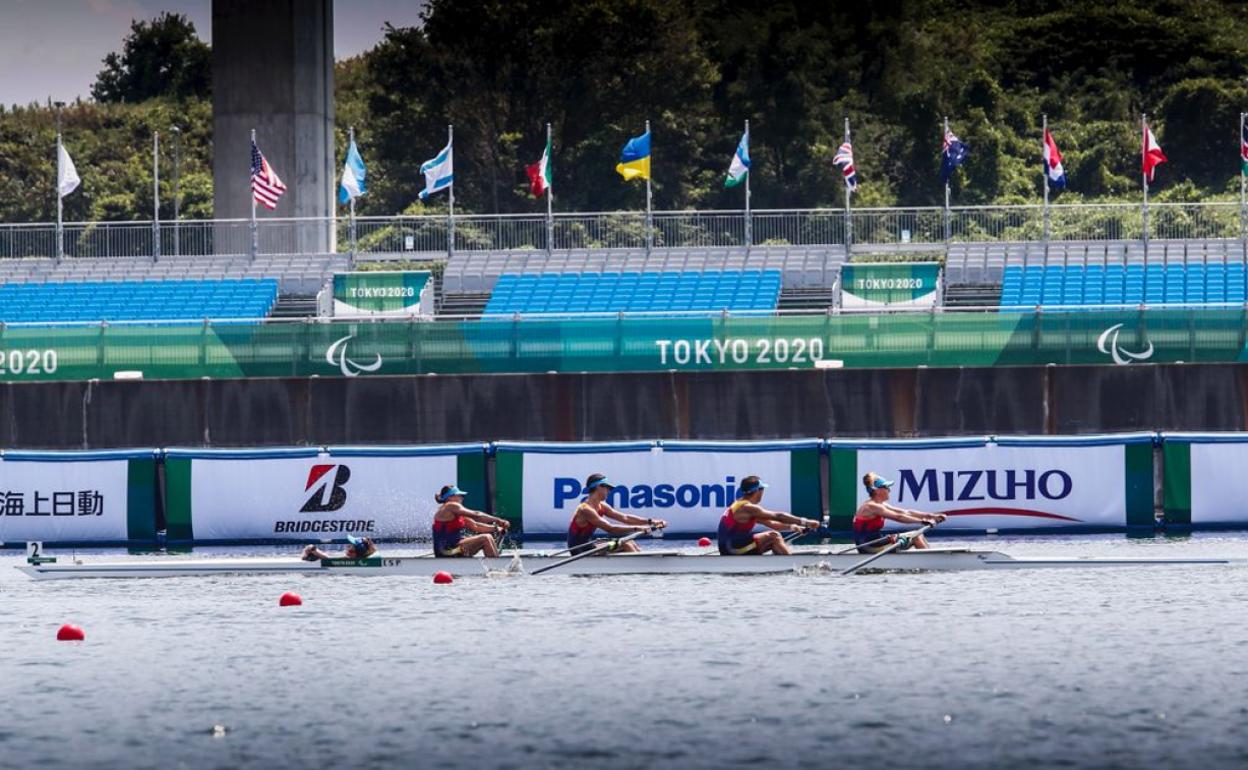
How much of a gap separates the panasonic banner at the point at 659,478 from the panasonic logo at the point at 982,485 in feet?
5.56

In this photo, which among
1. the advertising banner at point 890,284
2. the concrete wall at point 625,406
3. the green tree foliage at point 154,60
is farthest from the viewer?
the green tree foliage at point 154,60

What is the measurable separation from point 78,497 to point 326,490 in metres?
4.22

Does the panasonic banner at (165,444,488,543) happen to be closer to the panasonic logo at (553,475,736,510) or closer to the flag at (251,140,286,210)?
the panasonic logo at (553,475,736,510)

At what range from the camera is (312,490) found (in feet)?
113

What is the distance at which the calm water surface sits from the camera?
19.3 meters

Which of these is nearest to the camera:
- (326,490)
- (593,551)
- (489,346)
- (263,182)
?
(593,551)

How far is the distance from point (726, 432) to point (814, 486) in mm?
7373

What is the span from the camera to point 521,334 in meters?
43.1

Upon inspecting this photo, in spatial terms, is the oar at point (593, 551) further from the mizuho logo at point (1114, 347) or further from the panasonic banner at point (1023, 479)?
the mizuho logo at point (1114, 347)

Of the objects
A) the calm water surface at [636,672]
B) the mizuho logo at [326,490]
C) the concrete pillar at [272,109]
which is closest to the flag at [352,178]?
the concrete pillar at [272,109]

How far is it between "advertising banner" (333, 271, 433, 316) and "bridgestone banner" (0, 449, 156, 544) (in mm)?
22492

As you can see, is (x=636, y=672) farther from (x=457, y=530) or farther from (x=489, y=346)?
(x=489, y=346)

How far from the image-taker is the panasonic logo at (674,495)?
3403 cm

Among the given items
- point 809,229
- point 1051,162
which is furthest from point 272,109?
point 1051,162
